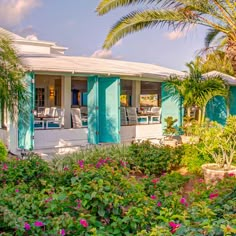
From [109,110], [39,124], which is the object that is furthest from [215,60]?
[39,124]

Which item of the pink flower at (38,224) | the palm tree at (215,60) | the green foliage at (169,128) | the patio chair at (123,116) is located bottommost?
the pink flower at (38,224)

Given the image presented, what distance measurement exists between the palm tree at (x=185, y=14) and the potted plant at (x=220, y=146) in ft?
11.0

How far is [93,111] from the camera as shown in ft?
43.5

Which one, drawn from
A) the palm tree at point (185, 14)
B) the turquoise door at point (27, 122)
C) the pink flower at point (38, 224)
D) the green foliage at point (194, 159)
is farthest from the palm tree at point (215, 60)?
the pink flower at point (38, 224)

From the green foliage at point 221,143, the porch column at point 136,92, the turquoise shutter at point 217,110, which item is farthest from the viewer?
the turquoise shutter at point 217,110

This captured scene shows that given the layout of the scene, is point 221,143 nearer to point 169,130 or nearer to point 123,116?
point 169,130

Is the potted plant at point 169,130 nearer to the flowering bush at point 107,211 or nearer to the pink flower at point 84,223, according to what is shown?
the flowering bush at point 107,211

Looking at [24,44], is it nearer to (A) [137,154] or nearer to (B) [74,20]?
(B) [74,20]

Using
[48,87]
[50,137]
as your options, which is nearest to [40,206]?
[50,137]

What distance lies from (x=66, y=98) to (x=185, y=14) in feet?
19.3

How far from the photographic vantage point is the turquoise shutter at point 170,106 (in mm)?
15820

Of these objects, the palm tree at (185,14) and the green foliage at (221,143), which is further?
the palm tree at (185,14)

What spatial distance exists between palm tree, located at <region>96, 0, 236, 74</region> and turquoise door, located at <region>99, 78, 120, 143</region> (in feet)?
7.07

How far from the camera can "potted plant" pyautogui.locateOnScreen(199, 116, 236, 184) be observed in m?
8.77
